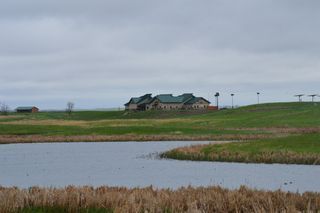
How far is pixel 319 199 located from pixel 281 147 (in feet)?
103

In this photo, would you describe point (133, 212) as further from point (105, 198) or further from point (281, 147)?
point (281, 147)

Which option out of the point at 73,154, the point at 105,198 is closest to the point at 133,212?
the point at 105,198

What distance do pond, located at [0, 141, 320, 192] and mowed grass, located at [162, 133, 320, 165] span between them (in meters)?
1.55

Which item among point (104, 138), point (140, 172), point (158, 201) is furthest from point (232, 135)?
point (158, 201)

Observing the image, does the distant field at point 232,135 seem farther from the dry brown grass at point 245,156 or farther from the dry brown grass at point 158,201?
the dry brown grass at point 158,201

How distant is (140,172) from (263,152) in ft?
39.2

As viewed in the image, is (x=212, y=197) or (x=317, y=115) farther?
(x=317, y=115)

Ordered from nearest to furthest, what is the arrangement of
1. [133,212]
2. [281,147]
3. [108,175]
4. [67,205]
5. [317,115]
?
[133,212] → [67,205] → [108,175] → [281,147] → [317,115]

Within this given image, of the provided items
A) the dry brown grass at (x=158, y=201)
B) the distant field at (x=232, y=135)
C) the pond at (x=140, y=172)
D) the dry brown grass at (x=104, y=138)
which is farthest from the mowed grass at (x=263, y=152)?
the dry brown grass at (x=104, y=138)

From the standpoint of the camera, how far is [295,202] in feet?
70.9

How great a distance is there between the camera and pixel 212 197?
2242 cm

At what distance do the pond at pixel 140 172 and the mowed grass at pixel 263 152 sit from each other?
155 centimetres

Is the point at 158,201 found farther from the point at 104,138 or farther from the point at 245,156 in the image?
the point at 104,138

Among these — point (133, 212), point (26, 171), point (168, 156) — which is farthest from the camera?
point (168, 156)
